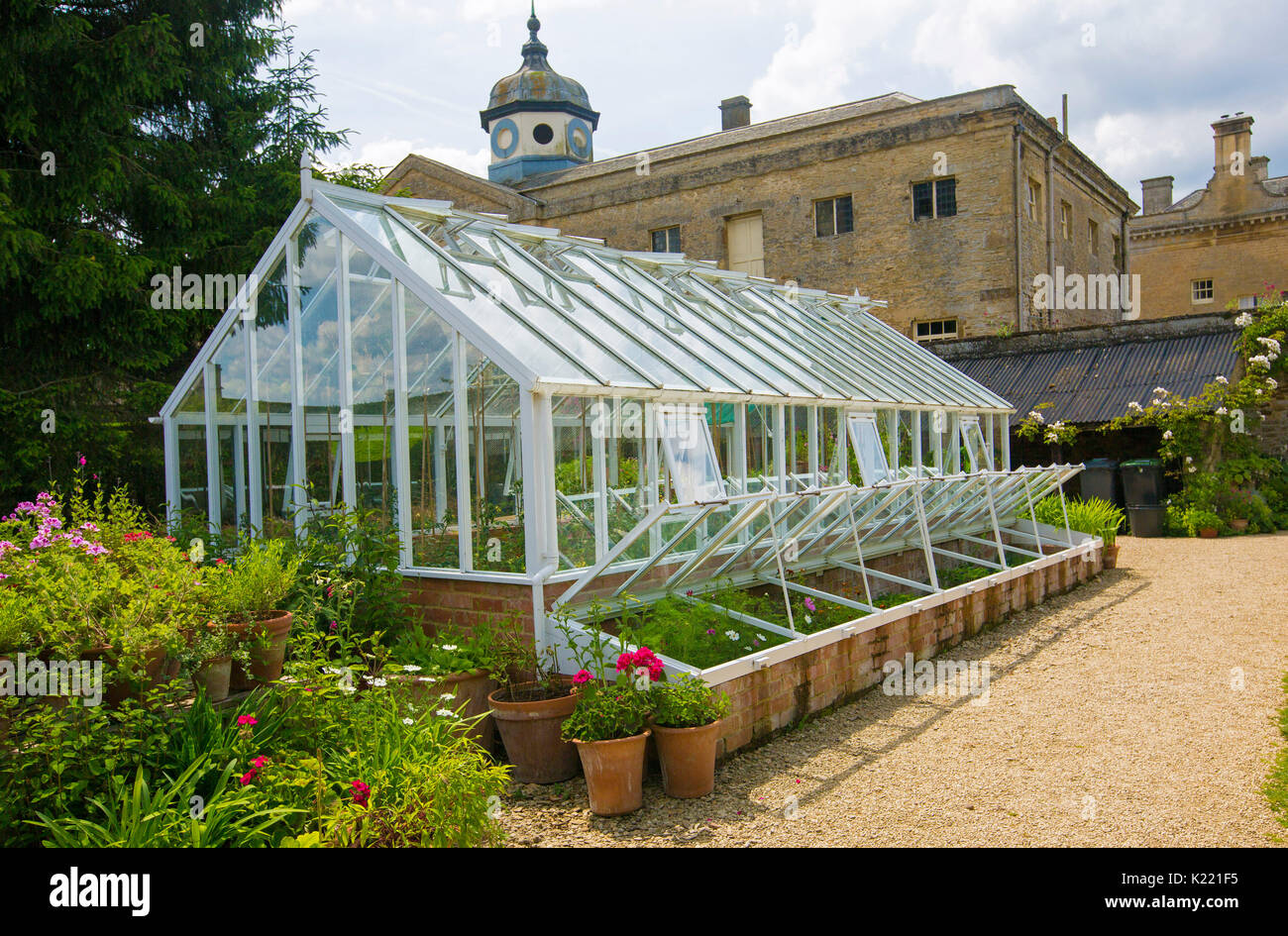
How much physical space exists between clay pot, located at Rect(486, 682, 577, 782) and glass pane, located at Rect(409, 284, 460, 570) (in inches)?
60.2

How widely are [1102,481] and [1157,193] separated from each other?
2712 centimetres

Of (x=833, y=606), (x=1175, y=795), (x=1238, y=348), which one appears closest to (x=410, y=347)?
(x=833, y=606)

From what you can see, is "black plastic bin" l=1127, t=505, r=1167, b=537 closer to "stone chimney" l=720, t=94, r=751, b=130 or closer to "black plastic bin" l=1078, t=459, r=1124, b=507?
"black plastic bin" l=1078, t=459, r=1124, b=507

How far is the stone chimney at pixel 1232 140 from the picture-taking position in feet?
106

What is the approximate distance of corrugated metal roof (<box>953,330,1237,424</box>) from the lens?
17.4 meters

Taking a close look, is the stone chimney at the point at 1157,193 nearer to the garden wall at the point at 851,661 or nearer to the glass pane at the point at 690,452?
the garden wall at the point at 851,661

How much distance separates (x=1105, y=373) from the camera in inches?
728

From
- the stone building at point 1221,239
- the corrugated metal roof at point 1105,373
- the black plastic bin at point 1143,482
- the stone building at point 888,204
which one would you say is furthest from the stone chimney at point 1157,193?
the black plastic bin at point 1143,482

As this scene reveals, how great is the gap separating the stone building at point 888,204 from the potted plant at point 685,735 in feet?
59.7

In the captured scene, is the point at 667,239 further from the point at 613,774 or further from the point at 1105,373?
the point at 613,774
